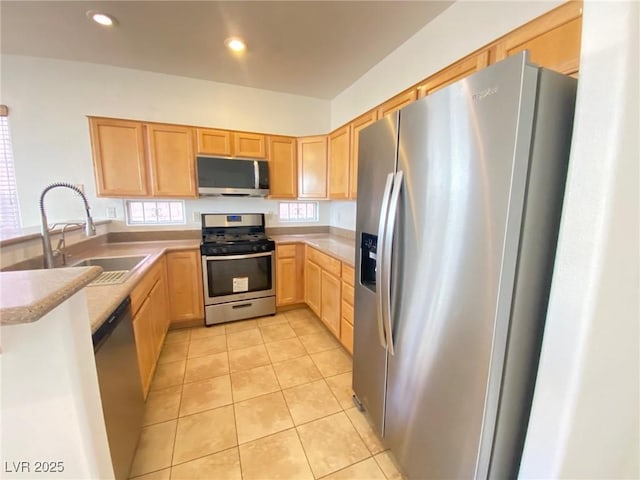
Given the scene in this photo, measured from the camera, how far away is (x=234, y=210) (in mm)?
3332

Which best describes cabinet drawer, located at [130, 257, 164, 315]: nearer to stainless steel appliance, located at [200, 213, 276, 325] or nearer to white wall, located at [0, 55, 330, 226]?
stainless steel appliance, located at [200, 213, 276, 325]

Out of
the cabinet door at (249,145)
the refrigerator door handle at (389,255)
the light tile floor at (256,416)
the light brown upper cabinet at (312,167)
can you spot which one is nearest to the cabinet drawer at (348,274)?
the light tile floor at (256,416)

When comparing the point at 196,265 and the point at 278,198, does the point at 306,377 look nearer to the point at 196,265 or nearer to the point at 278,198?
the point at 196,265

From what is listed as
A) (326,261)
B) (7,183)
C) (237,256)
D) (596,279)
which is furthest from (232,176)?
(596,279)

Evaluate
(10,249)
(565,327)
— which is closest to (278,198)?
(10,249)

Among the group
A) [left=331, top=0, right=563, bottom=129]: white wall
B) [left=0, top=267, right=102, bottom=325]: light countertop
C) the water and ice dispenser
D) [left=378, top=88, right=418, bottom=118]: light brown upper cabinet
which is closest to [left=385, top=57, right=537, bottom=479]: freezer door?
the water and ice dispenser

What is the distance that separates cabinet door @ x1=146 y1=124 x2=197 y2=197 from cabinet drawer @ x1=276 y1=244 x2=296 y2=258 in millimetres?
1099

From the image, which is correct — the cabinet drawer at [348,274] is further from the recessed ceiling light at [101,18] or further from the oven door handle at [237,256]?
the recessed ceiling light at [101,18]

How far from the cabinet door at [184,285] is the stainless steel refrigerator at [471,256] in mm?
2212

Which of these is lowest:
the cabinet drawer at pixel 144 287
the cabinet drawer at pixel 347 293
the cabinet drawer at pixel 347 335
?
the cabinet drawer at pixel 347 335

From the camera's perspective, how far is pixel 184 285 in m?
2.78

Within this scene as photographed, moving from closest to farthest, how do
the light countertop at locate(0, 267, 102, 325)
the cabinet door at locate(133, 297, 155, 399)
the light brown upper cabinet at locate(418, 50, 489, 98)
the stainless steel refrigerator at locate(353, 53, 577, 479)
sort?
the light countertop at locate(0, 267, 102, 325), the stainless steel refrigerator at locate(353, 53, 577, 479), the light brown upper cabinet at locate(418, 50, 489, 98), the cabinet door at locate(133, 297, 155, 399)

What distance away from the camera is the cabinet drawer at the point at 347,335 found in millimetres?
2189

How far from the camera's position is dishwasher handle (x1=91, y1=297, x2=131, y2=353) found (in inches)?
40.8
